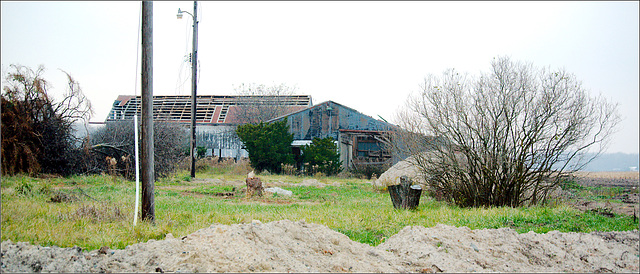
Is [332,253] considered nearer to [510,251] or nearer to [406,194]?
[510,251]

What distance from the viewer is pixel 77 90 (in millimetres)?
14609

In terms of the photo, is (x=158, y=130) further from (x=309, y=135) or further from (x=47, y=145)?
(x=309, y=135)

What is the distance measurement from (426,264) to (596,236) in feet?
9.43

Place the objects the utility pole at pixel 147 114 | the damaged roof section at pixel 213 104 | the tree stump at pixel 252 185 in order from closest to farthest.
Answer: the utility pole at pixel 147 114, the tree stump at pixel 252 185, the damaged roof section at pixel 213 104

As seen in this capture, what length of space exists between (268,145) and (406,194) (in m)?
17.2

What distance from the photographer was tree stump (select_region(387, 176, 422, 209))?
980 centimetres

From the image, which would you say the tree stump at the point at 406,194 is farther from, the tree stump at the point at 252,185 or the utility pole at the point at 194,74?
the utility pole at the point at 194,74

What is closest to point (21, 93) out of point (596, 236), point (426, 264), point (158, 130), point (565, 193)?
point (158, 130)

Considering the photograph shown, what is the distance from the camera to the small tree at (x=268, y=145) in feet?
85.4

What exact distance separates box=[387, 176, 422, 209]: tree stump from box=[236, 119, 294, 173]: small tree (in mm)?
16594

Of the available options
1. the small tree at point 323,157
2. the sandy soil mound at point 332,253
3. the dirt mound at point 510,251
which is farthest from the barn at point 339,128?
the sandy soil mound at point 332,253

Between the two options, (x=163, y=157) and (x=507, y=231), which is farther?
(x=163, y=157)

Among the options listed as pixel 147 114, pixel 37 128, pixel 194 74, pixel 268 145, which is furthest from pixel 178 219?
pixel 268 145

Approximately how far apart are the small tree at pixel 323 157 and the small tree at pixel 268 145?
47.4 inches
